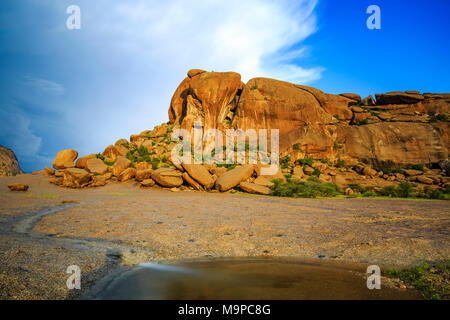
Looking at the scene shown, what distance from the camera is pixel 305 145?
29922 mm

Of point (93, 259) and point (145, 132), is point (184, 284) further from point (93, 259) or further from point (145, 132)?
point (145, 132)

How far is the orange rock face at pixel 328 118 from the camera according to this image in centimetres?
2875

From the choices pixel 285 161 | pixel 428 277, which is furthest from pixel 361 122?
pixel 428 277

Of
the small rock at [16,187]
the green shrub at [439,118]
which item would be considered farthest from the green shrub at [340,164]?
the small rock at [16,187]

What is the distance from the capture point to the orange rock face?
28.8 metres

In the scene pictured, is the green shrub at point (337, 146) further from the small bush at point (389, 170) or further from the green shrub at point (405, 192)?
the green shrub at point (405, 192)

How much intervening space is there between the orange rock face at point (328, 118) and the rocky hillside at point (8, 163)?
21762mm

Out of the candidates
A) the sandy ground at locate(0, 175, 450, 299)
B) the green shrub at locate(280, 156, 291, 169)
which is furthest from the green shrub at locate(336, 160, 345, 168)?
the sandy ground at locate(0, 175, 450, 299)

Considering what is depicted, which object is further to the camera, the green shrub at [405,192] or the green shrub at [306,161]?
the green shrub at [306,161]

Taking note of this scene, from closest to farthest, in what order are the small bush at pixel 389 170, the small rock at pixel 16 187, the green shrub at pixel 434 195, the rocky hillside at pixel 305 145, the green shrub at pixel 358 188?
the small rock at pixel 16 187 → the green shrub at pixel 434 195 → the rocky hillside at pixel 305 145 → the green shrub at pixel 358 188 → the small bush at pixel 389 170

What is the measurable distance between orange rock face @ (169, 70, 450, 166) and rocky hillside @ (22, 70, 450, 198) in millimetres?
113
